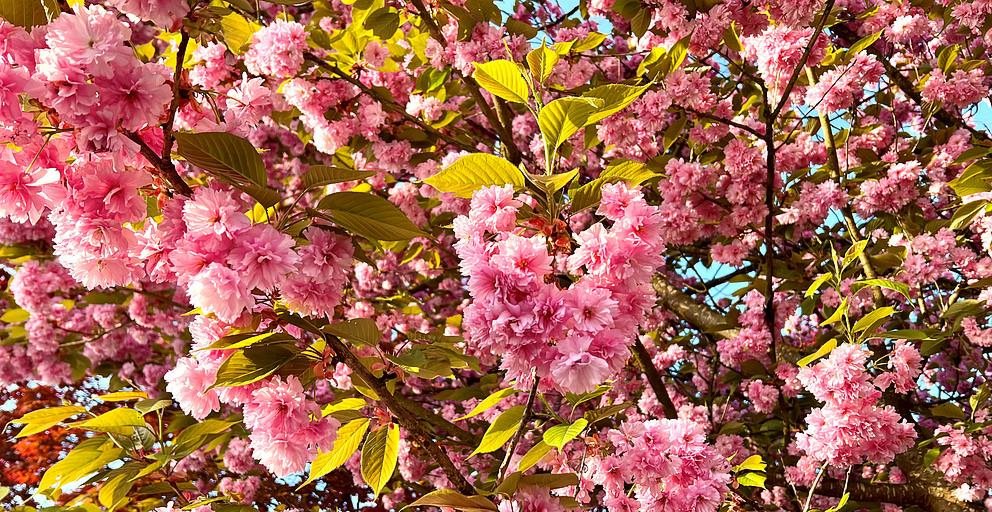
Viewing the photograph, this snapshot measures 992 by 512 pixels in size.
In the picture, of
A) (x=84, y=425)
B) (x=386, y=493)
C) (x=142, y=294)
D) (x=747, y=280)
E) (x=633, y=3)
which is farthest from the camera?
(x=386, y=493)

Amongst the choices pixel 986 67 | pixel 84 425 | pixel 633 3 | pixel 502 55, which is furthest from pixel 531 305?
pixel 986 67

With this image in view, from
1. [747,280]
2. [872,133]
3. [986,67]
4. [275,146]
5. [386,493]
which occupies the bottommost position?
[386,493]

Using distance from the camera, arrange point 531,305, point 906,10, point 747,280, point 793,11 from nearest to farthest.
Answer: point 531,305 → point 793,11 → point 906,10 → point 747,280

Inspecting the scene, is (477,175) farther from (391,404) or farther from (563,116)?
(391,404)

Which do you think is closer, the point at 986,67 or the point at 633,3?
the point at 633,3

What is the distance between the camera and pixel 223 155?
119cm

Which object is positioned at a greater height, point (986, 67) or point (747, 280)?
point (986, 67)

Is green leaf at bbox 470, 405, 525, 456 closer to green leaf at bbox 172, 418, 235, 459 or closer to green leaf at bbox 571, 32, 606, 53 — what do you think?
green leaf at bbox 172, 418, 235, 459

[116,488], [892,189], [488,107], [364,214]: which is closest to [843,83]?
[892,189]

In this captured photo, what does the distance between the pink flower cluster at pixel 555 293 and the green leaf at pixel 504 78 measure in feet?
1.02

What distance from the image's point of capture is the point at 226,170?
1.19 metres

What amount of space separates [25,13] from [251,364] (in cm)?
72

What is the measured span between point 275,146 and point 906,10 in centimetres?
422

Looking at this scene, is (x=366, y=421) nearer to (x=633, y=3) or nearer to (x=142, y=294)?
(x=633, y=3)
